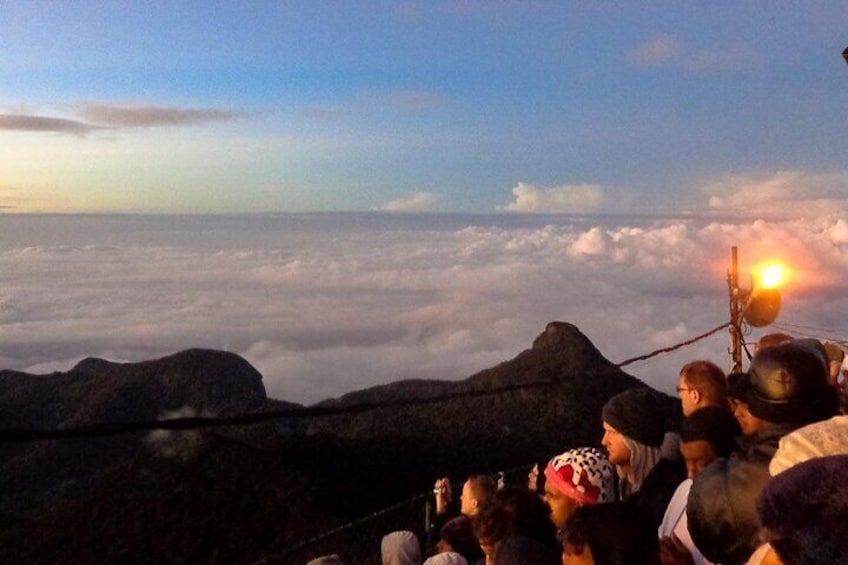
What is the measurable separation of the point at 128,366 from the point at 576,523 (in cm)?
9321

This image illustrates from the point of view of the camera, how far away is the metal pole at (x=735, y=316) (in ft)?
36.5

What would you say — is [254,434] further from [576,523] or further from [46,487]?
[576,523]

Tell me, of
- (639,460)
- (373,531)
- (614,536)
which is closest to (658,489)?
(639,460)

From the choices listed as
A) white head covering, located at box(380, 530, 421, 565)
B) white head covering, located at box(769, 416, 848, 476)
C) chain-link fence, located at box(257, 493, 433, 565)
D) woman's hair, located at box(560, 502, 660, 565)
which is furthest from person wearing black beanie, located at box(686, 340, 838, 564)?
chain-link fence, located at box(257, 493, 433, 565)

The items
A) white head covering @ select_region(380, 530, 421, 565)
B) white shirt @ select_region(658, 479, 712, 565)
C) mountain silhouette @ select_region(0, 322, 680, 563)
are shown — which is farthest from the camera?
mountain silhouette @ select_region(0, 322, 680, 563)

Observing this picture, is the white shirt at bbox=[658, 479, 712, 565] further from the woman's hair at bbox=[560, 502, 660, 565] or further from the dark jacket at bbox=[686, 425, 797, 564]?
the woman's hair at bbox=[560, 502, 660, 565]

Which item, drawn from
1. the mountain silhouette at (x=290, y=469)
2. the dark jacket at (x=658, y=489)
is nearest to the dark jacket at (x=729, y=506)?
the dark jacket at (x=658, y=489)

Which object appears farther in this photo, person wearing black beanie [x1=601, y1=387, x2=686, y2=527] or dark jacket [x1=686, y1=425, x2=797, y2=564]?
person wearing black beanie [x1=601, y1=387, x2=686, y2=527]

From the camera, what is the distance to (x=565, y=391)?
53.2 metres

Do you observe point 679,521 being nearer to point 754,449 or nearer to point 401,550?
point 754,449

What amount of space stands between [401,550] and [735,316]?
7339 millimetres

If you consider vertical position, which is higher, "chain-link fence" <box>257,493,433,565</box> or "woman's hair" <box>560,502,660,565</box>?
"woman's hair" <box>560,502,660,565</box>

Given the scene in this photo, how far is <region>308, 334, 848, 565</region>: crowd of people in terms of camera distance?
2531 mm

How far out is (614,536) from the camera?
11.2 ft
